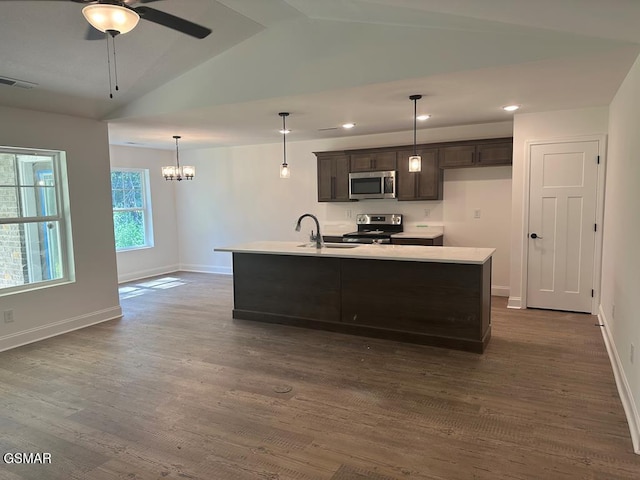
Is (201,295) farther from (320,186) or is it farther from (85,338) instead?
(320,186)

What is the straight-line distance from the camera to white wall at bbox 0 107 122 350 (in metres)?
4.28

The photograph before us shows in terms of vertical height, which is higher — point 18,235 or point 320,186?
point 320,186

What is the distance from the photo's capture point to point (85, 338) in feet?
14.6

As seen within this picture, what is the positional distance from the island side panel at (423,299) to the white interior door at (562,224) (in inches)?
54.7

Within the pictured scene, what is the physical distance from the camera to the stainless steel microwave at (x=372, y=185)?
6.03 meters

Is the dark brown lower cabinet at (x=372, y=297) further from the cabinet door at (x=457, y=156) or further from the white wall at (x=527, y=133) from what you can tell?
the cabinet door at (x=457, y=156)

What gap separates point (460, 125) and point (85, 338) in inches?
206

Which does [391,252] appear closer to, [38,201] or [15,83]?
[15,83]

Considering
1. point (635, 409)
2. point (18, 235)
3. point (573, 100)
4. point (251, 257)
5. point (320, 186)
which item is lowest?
point (635, 409)

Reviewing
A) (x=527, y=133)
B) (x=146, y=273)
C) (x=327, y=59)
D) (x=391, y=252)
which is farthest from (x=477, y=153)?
(x=146, y=273)

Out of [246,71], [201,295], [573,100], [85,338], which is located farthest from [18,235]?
[573,100]

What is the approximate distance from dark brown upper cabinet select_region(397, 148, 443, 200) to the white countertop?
167cm

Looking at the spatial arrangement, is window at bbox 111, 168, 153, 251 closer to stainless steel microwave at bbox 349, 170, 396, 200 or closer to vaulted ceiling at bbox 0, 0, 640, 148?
vaulted ceiling at bbox 0, 0, 640, 148

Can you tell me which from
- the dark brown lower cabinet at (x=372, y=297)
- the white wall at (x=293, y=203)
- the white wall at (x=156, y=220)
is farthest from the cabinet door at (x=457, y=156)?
the white wall at (x=156, y=220)
